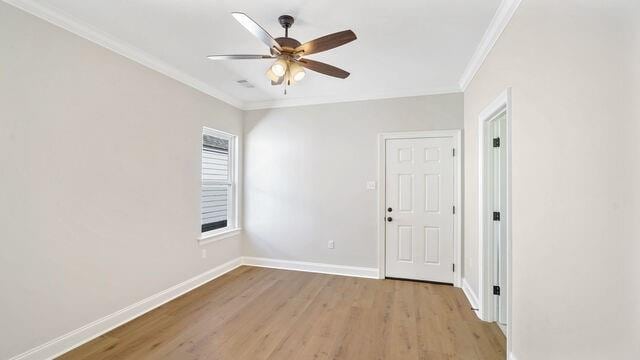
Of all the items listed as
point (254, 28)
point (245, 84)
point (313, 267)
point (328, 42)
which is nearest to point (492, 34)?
point (328, 42)

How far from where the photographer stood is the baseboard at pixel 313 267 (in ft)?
13.0

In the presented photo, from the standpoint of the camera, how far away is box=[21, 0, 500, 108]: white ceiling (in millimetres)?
1994

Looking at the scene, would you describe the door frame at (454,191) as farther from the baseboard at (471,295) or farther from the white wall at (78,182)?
the white wall at (78,182)

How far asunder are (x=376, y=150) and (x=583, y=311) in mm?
2914

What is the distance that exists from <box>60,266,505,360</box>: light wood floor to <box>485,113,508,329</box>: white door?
32 centimetres

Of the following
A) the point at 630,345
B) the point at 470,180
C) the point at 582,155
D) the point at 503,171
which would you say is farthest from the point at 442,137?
the point at 630,345

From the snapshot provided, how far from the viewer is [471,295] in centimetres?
309

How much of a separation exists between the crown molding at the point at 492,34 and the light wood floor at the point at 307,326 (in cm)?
256

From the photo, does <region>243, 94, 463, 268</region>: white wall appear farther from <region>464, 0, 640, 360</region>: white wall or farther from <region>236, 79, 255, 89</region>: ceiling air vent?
<region>464, 0, 640, 360</region>: white wall

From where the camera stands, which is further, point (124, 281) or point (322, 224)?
point (322, 224)

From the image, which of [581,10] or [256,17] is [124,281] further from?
[581,10]

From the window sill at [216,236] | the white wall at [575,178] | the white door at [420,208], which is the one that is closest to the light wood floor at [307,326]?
the white door at [420,208]

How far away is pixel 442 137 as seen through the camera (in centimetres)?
368

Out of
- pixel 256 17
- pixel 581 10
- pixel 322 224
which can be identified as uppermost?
pixel 256 17
